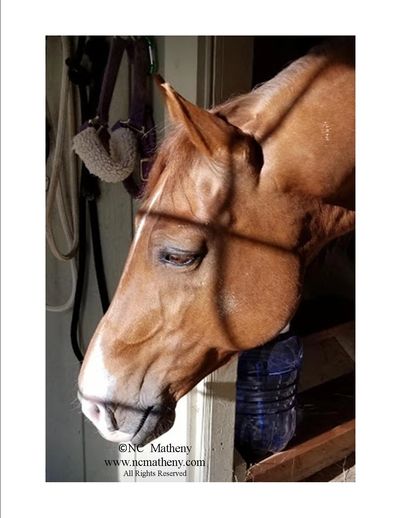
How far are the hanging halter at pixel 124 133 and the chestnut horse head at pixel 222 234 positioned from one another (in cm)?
22

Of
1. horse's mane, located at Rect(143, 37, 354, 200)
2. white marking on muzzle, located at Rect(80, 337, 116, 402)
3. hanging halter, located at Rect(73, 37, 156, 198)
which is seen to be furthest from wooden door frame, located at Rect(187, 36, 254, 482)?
white marking on muzzle, located at Rect(80, 337, 116, 402)

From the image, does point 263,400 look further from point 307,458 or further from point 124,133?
point 124,133

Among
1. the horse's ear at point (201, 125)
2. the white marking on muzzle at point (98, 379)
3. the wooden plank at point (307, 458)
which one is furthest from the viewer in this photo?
the wooden plank at point (307, 458)

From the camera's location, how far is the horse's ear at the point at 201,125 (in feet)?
1.87

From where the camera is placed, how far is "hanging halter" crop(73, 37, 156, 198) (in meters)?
0.89

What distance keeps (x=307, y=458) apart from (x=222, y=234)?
89cm

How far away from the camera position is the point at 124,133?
936 millimetres

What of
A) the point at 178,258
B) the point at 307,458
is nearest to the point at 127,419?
the point at 178,258

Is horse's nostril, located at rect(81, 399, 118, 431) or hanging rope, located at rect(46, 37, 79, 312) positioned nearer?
horse's nostril, located at rect(81, 399, 118, 431)

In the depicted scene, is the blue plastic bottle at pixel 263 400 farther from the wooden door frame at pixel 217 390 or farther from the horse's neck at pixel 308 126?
the horse's neck at pixel 308 126

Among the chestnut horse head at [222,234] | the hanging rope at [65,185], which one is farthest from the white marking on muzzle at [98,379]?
the hanging rope at [65,185]

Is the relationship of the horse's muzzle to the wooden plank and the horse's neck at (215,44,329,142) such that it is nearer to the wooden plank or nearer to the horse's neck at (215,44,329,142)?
the horse's neck at (215,44,329,142)

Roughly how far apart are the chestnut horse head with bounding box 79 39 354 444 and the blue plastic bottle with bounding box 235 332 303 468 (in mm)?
563
